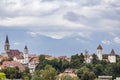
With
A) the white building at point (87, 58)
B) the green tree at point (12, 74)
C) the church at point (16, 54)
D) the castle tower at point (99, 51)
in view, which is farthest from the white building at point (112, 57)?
the green tree at point (12, 74)

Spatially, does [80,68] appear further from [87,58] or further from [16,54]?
[16,54]

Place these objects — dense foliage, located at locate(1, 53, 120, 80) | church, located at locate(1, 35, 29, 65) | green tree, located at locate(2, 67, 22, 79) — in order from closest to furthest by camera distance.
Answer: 1. dense foliage, located at locate(1, 53, 120, 80)
2. green tree, located at locate(2, 67, 22, 79)
3. church, located at locate(1, 35, 29, 65)

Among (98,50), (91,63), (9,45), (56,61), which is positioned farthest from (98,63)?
(9,45)

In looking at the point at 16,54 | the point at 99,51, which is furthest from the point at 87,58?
the point at 16,54

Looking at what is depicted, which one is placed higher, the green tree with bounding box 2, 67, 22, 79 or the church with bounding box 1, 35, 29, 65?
the church with bounding box 1, 35, 29, 65

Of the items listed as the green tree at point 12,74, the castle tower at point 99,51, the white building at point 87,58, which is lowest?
the green tree at point 12,74

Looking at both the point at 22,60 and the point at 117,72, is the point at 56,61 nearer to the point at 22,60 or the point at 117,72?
the point at 117,72

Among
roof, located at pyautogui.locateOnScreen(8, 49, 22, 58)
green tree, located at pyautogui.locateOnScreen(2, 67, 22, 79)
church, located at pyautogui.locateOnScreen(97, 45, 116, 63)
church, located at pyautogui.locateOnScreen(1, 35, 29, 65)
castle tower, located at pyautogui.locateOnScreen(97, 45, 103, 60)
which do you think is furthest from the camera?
roof, located at pyautogui.locateOnScreen(8, 49, 22, 58)

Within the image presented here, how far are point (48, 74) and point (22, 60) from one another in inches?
2027

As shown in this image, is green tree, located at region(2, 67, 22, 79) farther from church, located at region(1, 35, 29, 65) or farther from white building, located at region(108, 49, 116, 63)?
church, located at region(1, 35, 29, 65)

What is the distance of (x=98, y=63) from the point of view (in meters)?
89.1

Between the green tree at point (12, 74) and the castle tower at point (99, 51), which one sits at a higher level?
the castle tower at point (99, 51)

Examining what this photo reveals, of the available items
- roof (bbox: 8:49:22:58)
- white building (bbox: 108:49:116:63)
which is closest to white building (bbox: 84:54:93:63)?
white building (bbox: 108:49:116:63)

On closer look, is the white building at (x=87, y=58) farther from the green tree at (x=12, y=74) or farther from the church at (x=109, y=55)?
the green tree at (x=12, y=74)
